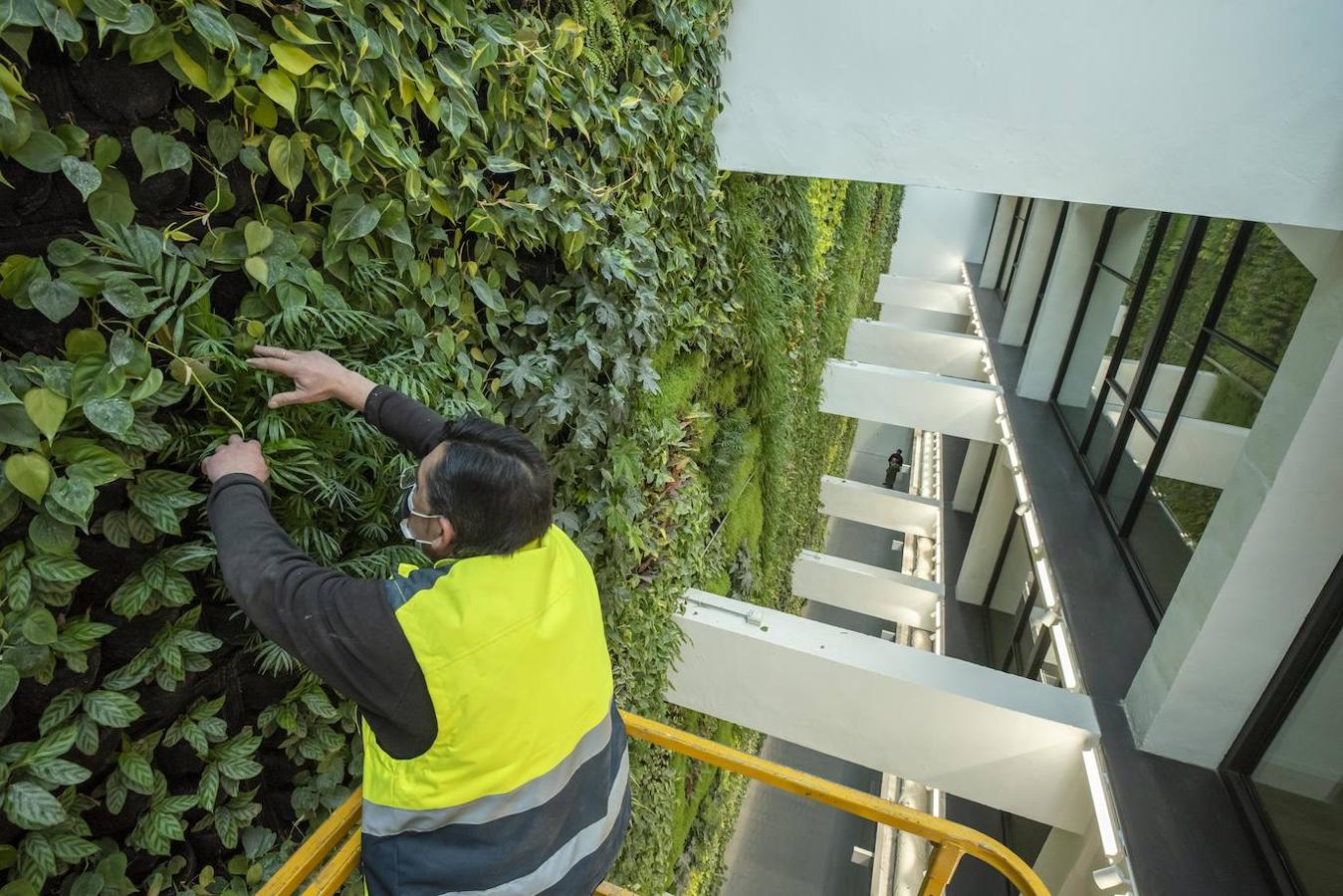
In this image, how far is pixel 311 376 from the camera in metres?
1.39

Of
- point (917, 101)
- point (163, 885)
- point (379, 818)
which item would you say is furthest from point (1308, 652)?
point (163, 885)

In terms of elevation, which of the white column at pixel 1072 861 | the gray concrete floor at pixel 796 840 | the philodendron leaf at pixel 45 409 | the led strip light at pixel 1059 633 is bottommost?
the gray concrete floor at pixel 796 840

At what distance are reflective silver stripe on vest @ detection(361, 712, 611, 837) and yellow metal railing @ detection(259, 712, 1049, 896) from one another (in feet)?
0.90

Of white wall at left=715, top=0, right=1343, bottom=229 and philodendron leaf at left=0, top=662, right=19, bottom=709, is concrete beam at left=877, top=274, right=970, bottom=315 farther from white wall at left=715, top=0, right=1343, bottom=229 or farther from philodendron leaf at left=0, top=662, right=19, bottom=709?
philodendron leaf at left=0, top=662, right=19, bottom=709

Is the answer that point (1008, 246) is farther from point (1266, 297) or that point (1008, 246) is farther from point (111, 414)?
point (111, 414)

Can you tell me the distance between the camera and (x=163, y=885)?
145 cm

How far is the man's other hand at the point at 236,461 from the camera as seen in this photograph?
126 cm

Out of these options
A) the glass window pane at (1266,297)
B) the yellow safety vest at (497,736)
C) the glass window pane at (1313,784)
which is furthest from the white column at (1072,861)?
the yellow safety vest at (497,736)

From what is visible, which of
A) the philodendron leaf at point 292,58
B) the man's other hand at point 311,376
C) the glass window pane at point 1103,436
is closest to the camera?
the philodendron leaf at point 292,58

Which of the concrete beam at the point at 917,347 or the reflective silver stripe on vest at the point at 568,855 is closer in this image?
the reflective silver stripe on vest at the point at 568,855

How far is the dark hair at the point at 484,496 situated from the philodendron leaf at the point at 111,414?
1.57ft

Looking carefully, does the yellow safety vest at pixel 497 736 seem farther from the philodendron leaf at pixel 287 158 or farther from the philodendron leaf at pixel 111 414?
the philodendron leaf at pixel 287 158

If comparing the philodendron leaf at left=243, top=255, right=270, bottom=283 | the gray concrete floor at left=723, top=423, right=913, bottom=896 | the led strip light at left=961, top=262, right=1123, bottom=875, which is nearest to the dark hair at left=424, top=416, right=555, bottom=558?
the philodendron leaf at left=243, top=255, right=270, bottom=283

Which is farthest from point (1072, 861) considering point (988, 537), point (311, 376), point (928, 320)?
point (928, 320)
